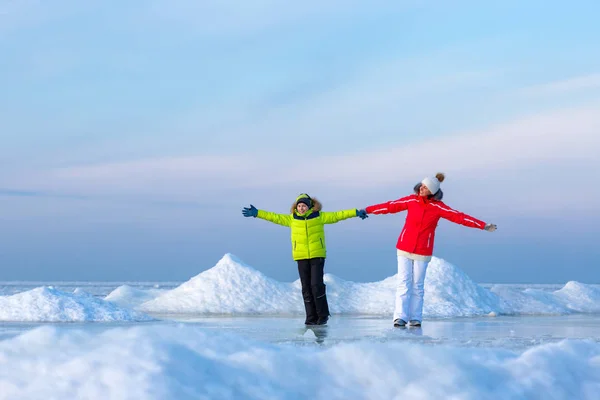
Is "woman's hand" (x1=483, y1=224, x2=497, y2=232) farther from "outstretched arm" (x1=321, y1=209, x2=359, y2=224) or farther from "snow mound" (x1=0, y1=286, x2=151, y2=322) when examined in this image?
"snow mound" (x1=0, y1=286, x2=151, y2=322)

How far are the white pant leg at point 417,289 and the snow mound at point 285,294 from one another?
20.5ft

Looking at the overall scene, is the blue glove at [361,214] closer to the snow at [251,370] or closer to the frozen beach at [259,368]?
the frozen beach at [259,368]

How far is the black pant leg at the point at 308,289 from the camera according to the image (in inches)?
434

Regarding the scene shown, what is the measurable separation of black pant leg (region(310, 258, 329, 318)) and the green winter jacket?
116 mm

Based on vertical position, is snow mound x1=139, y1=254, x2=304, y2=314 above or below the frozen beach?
below

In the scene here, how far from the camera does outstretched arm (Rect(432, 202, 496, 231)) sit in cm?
1011

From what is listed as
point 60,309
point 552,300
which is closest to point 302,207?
point 60,309

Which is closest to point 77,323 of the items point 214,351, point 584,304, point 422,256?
point 422,256

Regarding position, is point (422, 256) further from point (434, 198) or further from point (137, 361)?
point (137, 361)

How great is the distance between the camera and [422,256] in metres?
10.1

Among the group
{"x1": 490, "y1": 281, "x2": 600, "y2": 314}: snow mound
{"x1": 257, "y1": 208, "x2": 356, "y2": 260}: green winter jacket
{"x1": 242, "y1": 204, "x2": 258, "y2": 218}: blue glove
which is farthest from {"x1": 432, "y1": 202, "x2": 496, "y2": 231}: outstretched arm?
{"x1": 490, "y1": 281, "x2": 600, "y2": 314}: snow mound

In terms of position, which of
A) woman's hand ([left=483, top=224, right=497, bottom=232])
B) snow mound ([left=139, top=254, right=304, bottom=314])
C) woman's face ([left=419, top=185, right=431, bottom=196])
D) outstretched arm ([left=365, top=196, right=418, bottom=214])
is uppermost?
woman's face ([left=419, top=185, right=431, bottom=196])

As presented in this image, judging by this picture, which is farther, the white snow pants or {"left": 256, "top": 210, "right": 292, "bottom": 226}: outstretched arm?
{"left": 256, "top": 210, "right": 292, "bottom": 226}: outstretched arm

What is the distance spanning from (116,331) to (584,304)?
691 inches
